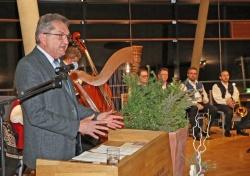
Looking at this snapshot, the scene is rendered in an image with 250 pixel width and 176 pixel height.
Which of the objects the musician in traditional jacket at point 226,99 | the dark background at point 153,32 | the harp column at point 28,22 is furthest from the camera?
the dark background at point 153,32

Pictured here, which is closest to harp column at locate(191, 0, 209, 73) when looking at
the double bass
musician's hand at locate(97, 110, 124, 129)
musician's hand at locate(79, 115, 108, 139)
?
the double bass

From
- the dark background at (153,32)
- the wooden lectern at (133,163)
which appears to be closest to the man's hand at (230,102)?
the dark background at (153,32)

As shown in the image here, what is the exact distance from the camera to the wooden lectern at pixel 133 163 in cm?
184

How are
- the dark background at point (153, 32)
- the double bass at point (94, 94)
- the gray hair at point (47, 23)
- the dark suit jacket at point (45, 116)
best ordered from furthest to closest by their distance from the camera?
the dark background at point (153, 32)
the double bass at point (94, 94)
the gray hair at point (47, 23)
the dark suit jacket at point (45, 116)

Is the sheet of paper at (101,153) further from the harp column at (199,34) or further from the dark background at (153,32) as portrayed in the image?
the harp column at (199,34)

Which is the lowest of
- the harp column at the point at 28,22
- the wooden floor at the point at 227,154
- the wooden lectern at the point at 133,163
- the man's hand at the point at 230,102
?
the wooden floor at the point at 227,154

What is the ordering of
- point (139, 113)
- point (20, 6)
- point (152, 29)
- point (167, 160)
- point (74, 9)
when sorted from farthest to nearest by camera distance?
point (152, 29)
point (74, 9)
point (20, 6)
point (139, 113)
point (167, 160)

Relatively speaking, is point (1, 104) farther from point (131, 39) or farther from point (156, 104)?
point (131, 39)

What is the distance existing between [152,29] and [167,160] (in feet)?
24.7

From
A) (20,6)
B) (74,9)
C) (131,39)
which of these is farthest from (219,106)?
(20,6)

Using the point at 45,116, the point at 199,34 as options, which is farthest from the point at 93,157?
the point at 199,34

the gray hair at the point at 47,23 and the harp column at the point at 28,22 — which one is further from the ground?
the harp column at the point at 28,22

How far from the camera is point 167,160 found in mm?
2648

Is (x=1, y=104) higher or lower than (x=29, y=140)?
higher
